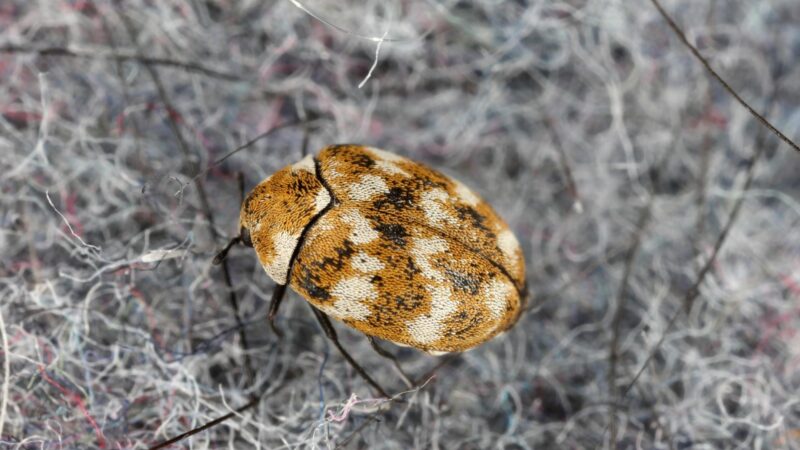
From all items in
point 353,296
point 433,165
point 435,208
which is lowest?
point 433,165

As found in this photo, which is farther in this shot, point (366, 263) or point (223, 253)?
point (223, 253)

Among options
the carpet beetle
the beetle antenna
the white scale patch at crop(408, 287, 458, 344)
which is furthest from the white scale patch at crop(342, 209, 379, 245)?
the beetle antenna

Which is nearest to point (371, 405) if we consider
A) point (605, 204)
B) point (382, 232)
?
point (382, 232)

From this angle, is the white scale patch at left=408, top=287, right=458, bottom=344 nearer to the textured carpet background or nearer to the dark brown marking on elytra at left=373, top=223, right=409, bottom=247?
the dark brown marking on elytra at left=373, top=223, right=409, bottom=247

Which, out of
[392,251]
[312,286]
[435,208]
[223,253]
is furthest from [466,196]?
[223,253]

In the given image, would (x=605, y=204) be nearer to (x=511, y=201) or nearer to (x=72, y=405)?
(x=511, y=201)

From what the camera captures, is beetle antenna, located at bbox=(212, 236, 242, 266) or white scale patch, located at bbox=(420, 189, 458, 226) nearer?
white scale patch, located at bbox=(420, 189, 458, 226)

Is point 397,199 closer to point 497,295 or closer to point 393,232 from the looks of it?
point 393,232

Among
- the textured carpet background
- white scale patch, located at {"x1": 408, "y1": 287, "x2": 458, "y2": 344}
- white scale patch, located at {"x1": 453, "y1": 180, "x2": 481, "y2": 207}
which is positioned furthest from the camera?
the textured carpet background
